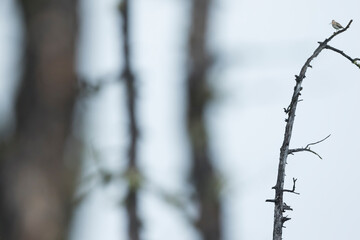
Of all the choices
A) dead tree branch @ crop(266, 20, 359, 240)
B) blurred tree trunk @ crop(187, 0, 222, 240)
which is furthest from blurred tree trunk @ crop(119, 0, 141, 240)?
dead tree branch @ crop(266, 20, 359, 240)

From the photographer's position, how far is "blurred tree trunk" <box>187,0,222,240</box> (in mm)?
8438

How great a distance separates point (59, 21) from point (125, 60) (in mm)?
4615

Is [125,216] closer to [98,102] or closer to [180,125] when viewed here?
[180,125]

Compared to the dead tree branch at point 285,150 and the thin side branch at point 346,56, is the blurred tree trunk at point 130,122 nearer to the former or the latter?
the thin side branch at point 346,56

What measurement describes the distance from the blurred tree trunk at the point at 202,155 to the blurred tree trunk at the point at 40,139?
13.2 ft

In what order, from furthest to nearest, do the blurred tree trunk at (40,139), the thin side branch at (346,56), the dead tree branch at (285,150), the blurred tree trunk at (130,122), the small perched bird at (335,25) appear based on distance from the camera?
the blurred tree trunk at (130,122) < the blurred tree trunk at (40,139) < the small perched bird at (335,25) < the thin side branch at (346,56) < the dead tree branch at (285,150)

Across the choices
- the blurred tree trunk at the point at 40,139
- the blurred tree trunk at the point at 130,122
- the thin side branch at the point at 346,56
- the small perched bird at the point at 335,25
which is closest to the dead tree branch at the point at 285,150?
the thin side branch at the point at 346,56

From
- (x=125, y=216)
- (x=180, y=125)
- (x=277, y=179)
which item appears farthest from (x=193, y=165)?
(x=277, y=179)

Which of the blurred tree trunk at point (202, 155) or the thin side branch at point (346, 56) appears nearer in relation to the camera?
the thin side branch at point (346, 56)

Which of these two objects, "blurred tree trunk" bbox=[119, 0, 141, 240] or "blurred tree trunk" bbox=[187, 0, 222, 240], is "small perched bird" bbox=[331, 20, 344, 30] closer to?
"blurred tree trunk" bbox=[187, 0, 222, 240]

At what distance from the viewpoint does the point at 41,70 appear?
4.30 m

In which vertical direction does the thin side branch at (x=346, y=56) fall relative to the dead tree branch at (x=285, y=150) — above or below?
above

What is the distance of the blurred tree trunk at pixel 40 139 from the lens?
425 cm

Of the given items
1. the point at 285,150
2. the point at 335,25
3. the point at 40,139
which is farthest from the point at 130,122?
the point at 285,150
